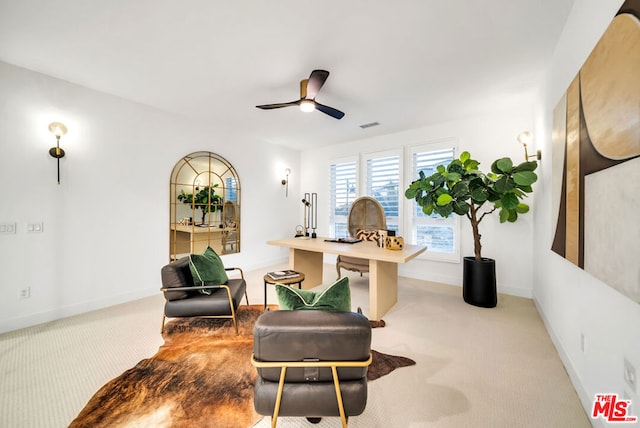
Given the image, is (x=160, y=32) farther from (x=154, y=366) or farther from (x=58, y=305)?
(x=58, y=305)

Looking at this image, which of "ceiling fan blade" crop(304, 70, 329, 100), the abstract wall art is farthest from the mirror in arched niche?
the abstract wall art

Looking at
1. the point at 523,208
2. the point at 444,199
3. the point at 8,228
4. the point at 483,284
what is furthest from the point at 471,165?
the point at 8,228

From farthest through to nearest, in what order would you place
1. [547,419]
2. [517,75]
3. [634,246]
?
[517,75] < [547,419] < [634,246]

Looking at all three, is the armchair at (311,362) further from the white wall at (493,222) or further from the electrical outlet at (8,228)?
the white wall at (493,222)

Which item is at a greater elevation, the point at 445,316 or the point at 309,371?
the point at 309,371

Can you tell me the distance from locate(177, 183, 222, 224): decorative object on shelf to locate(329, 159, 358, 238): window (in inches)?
99.0

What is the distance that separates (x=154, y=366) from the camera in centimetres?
194

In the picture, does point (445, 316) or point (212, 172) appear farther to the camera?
point (212, 172)

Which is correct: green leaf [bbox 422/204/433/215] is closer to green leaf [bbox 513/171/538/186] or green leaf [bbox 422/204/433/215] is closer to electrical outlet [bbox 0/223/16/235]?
green leaf [bbox 513/171/538/186]

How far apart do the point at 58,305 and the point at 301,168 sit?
4.80 m

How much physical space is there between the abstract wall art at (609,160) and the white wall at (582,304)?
19 cm

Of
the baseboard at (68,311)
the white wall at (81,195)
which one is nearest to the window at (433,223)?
the white wall at (81,195)

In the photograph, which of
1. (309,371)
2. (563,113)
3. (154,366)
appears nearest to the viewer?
(309,371)

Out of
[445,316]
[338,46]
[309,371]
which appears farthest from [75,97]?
[445,316]
